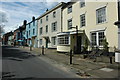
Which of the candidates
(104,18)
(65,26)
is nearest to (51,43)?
(65,26)

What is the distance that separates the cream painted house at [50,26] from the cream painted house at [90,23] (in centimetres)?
244

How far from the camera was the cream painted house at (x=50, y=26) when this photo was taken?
2519 cm

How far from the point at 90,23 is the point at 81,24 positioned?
1.98 m

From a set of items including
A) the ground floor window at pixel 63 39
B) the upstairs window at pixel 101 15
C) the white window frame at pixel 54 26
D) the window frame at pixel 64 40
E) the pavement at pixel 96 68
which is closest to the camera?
the pavement at pixel 96 68

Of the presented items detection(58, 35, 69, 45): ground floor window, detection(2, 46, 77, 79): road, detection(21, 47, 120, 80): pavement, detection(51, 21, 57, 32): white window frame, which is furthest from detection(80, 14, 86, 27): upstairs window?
detection(2, 46, 77, 79): road

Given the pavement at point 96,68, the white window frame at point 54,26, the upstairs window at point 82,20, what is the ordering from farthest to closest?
1. the white window frame at point 54,26
2. the upstairs window at point 82,20
3. the pavement at point 96,68

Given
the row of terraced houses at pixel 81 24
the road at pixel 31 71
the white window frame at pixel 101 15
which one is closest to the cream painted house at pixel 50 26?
the row of terraced houses at pixel 81 24

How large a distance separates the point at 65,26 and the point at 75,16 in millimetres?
3280

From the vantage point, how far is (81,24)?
Answer: 1859 cm

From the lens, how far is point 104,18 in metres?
15.0

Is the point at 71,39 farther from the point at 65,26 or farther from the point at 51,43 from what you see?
the point at 51,43

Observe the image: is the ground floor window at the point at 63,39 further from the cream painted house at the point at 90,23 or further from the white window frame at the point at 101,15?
the white window frame at the point at 101,15

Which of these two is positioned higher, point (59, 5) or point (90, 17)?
point (59, 5)

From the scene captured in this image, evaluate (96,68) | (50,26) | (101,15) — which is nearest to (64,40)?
(101,15)
